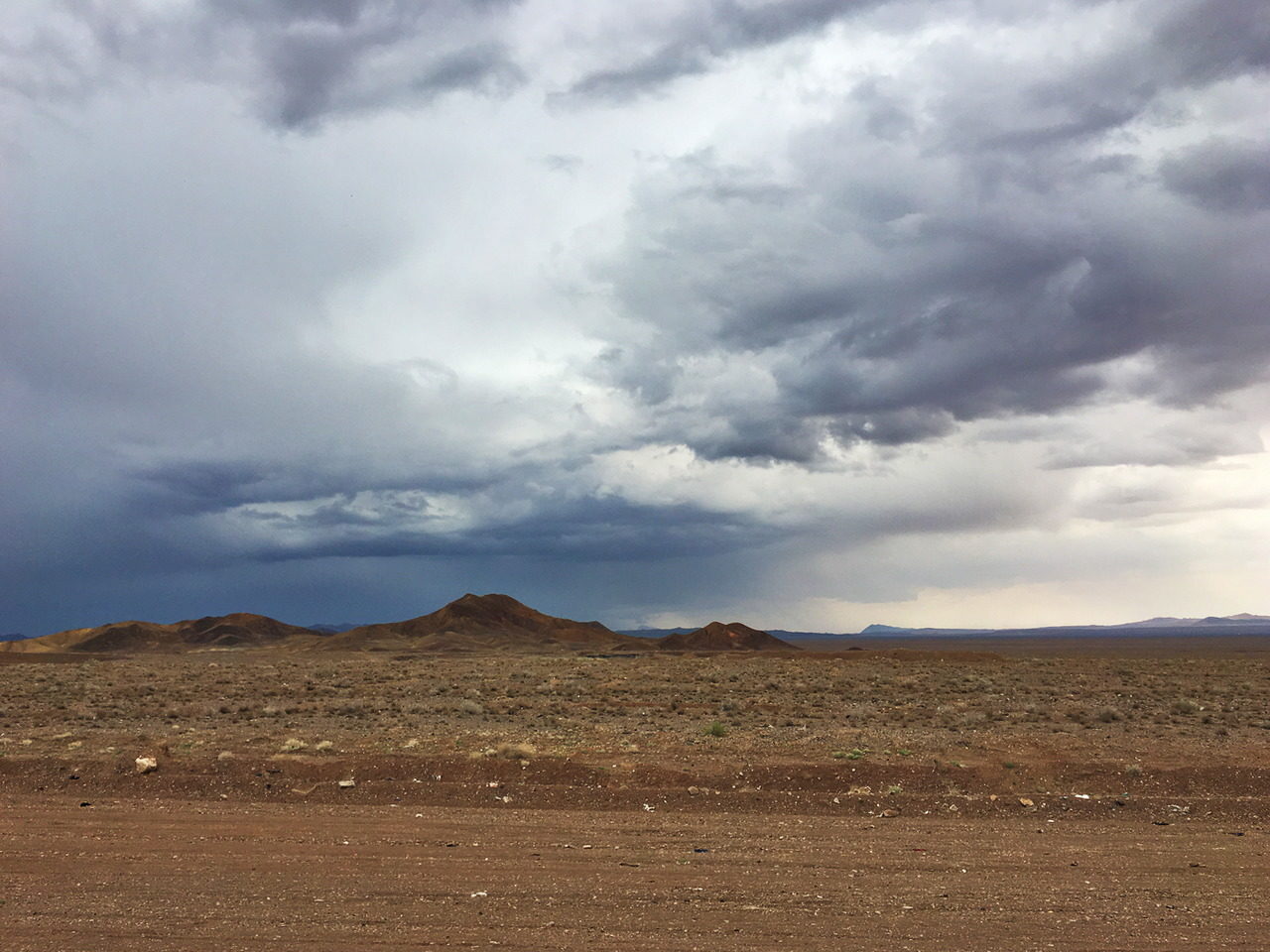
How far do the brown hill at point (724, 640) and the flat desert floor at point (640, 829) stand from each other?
88.3m

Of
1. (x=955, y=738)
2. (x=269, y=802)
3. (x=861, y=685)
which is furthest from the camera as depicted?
(x=861, y=685)

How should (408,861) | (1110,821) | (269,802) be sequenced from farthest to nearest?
(269,802) < (1110,821) < (408,861)

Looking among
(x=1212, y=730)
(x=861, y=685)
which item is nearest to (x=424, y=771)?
(x=1212, y=730)

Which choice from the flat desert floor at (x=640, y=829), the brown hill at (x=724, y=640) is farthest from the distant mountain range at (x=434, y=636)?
the flat desert floor at (x=640, y=829)

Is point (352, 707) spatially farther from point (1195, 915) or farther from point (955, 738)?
point (1195, 915)

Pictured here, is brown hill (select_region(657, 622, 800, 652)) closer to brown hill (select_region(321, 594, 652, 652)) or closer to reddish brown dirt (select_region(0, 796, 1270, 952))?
brown hill (select_region(321, 594, 652, 652))

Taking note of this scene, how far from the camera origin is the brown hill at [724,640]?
120 metres

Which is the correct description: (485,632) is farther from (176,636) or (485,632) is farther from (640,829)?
(640,829)

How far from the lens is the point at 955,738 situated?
23984 mm

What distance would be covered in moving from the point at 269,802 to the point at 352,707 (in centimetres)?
1741

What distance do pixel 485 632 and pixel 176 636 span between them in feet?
156

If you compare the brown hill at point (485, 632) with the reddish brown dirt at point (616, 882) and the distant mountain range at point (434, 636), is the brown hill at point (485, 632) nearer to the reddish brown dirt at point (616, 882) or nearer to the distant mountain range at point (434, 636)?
the distant mountain range at point (434, 636)

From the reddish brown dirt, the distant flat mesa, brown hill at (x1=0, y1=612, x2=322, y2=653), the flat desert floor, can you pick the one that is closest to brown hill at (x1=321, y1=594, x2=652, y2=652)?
the distant flat mesa

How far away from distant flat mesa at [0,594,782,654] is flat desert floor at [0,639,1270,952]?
90.5 metres
